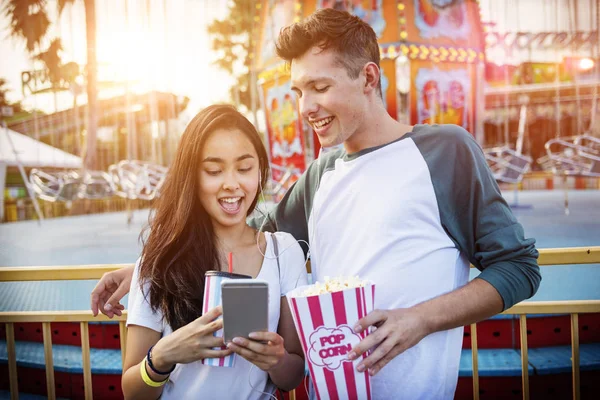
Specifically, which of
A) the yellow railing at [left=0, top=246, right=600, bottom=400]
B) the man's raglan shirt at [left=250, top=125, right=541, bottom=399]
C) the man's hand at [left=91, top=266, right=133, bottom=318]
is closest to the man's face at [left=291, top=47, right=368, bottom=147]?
the man's raglan shirt at [left=250, top=125, right=541, bottom=399]

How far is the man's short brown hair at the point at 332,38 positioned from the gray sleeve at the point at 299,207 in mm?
305

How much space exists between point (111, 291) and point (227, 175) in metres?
A: 0.59

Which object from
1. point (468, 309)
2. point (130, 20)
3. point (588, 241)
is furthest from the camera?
point (130, 20)

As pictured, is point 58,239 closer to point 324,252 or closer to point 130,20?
point 130,20

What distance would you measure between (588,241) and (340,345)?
405 centimetres

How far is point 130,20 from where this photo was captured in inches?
284

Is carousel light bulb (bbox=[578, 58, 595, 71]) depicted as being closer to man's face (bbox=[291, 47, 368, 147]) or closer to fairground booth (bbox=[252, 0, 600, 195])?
fairground booth (bbox=[252, 0, 600, 195])

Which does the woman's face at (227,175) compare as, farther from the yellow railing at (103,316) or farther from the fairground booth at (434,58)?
the fairground booth at (434,58)

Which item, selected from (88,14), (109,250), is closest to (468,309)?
(109,250)

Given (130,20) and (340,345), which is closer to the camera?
(340,345)

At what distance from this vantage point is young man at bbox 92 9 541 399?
3.98 feet

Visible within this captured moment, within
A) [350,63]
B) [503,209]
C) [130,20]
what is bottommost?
[503,209]

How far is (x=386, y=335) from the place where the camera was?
1.07m

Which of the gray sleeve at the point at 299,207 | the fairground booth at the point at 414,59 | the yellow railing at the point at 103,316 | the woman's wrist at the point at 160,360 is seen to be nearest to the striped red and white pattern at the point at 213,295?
the woman's wrist at the point at 160,360
